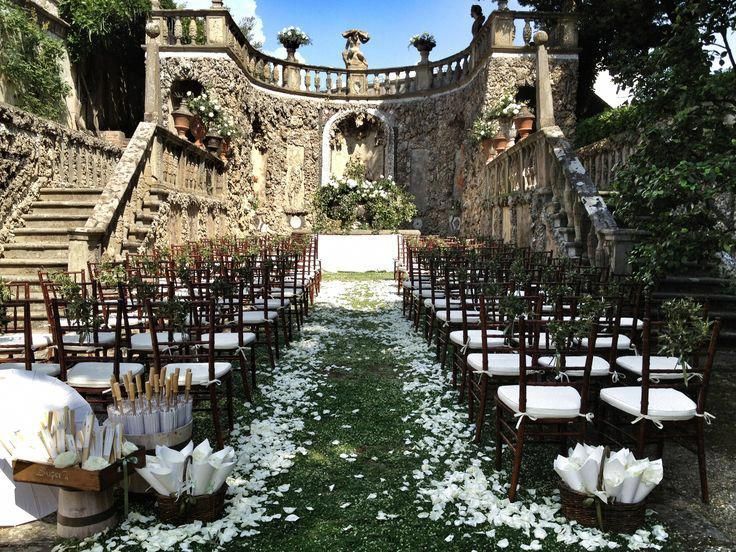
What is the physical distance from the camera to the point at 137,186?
9047 mm

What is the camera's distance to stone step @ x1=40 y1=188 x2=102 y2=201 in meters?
8.79

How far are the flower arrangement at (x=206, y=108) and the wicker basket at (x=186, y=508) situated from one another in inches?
558

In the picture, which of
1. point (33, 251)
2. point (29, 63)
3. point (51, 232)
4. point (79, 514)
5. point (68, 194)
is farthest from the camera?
point (29, 63)

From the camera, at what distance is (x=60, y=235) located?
8195 millimetres

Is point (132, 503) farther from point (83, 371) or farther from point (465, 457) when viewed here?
point (465, 457)

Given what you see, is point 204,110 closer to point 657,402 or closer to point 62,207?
point 62,207

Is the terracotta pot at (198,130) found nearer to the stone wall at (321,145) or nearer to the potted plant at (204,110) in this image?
the potted plant at (204,110)

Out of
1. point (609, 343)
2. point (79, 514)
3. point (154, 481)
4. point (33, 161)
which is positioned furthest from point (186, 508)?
point (33, 161)

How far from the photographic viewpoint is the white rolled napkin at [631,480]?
2615 millimetres

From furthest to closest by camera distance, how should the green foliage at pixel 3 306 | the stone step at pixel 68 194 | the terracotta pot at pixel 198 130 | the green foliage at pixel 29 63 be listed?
1. the terracotta pot at pixel 198 130
2. the green foliage at pixel 29 63
3. the stone step at pixel 68 194
4. the green foliage at pixel 3 306

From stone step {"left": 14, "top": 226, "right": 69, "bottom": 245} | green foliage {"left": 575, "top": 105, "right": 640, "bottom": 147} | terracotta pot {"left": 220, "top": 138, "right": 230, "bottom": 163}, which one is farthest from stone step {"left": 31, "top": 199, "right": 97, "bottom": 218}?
green foliage {"left": 575, "top": 105, "right": 640, "bottom": 147}

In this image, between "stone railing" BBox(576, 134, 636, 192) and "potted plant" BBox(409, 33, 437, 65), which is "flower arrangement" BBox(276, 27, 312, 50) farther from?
"stone railing" BBox(576, 134, 636, 192)

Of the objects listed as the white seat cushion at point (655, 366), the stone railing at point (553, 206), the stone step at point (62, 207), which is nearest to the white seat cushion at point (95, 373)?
the white seat cushion at point (655, 366)

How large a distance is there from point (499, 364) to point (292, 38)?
18.9 meters
